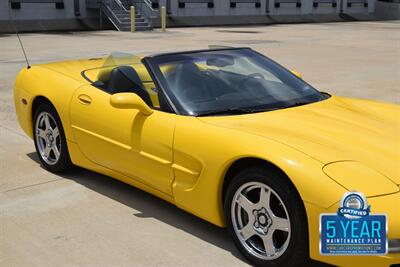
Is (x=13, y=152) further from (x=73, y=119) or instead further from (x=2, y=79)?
(x=2, y=79)

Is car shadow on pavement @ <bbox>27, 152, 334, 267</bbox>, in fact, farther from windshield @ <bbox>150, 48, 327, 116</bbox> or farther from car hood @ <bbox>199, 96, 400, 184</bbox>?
windshield @ <bbox>150, 48, 327, 116</bbox>

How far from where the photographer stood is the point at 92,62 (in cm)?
531

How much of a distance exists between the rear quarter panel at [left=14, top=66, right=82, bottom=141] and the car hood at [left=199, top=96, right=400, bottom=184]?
1513 millimetres

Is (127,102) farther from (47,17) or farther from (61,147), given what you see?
(47,17)

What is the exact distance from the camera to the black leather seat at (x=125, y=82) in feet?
13.6

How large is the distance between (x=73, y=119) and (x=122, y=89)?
0.52 meters

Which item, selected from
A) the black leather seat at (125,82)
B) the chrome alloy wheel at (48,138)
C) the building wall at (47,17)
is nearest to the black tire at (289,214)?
the black leather seat at (125,82)

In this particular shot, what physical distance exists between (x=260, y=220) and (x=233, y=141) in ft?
1.61

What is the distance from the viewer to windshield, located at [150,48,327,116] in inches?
146

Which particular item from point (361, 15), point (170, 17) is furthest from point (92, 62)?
point (361, 15)

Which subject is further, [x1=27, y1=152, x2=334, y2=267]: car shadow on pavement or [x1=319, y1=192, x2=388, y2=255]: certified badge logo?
[x1=27, y1=152, x2=334, y2=267]: car shadow on pavement

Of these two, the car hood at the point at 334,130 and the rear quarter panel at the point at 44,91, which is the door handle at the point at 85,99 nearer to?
the rear quarter panel at the point at 44,91

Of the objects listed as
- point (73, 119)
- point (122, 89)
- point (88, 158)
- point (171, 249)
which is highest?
point (122, 89)

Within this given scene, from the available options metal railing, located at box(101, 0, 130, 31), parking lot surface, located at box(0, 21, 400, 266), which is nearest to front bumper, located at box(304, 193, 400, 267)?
parking lot surface, located at box(0, 21, 400, 266)
